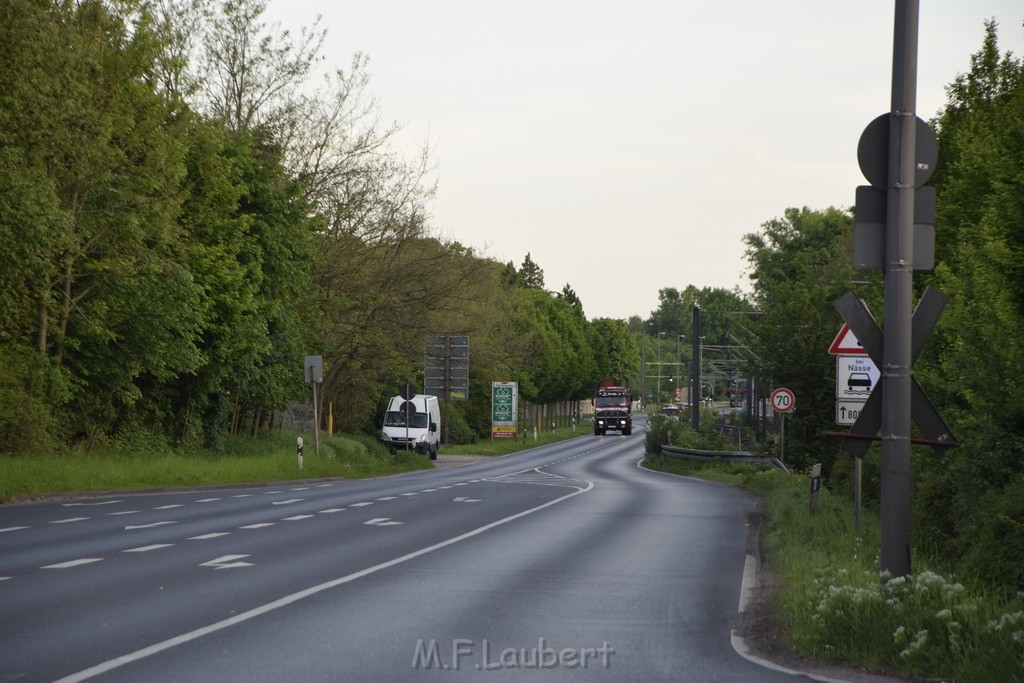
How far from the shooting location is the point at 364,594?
37.9ft

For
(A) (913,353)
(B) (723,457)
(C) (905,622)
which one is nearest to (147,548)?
(A) (913,353)

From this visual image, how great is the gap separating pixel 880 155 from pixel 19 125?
1761 cm

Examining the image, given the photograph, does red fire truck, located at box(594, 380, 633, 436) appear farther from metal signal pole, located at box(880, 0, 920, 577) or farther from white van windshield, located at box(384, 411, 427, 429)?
metal signal pole, located at box(880, 0, 920, 577)

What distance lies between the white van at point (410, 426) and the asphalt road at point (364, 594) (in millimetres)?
35937

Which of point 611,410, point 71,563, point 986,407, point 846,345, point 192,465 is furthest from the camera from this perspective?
point 611,410

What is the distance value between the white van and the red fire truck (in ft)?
174

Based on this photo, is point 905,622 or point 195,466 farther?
point 195,466

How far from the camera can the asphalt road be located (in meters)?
8.21

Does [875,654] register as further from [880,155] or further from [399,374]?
[399,374]

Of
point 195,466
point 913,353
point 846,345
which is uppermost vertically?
point 846,345

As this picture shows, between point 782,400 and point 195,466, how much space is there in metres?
14.9

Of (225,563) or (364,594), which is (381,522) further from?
(364,594)

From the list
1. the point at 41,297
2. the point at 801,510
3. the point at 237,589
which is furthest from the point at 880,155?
the point at 41,297

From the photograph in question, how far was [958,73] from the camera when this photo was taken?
114 ft
